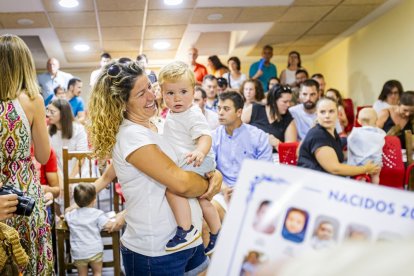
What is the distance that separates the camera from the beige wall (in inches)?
240

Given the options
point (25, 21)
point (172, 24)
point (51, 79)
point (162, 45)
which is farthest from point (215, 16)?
point (25, 21)

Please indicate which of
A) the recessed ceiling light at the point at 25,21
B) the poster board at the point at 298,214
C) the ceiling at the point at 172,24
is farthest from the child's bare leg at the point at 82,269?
the recessed ceiling light at the point at 25,21

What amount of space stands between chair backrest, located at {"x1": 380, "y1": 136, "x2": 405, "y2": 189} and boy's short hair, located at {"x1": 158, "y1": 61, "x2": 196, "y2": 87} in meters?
2.17

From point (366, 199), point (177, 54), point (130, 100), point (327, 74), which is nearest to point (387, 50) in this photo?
point (327, 74)

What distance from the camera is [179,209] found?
1.41 meters

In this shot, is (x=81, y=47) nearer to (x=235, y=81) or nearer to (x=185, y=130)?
(x=235, y=81)

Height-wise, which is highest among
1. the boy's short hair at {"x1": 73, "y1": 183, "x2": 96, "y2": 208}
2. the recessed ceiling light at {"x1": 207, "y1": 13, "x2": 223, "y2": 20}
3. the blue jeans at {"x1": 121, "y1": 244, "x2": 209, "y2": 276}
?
the recessed ceiling light at {"x1": 207, "y1": 13, "x2": 223, "y2": 20}

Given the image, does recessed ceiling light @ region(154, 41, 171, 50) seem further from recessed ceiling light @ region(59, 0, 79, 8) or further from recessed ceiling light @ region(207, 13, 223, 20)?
recessed ceiling light @ region(59, 0, 79, 8)

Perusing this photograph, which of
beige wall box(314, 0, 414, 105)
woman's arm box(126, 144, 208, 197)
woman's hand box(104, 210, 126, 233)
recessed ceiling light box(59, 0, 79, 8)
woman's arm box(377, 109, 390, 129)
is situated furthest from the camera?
beige wall box(314, 0, 414, 105)

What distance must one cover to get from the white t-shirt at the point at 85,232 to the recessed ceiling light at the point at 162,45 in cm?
529

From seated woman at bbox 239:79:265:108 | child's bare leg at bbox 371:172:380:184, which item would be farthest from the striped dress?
seated woman at bbox 239:79:265:108

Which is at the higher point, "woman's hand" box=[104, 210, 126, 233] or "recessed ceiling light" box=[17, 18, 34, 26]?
"recessed ceiling light" box=[17, 18, 34, 26]

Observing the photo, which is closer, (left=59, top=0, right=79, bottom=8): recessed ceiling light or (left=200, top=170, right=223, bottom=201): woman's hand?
(left=200, top=170, right=223, bottom=201): woman's hand

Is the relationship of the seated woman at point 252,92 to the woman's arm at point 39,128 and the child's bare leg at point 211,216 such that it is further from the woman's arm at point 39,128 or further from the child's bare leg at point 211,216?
the woman's arm at point 39,128
